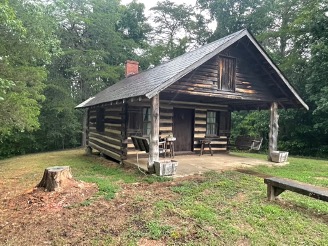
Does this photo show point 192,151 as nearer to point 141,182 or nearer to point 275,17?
point 141,182

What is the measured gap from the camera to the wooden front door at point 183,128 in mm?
11539

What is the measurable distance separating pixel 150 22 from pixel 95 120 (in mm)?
18149

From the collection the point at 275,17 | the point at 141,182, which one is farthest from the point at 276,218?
the point at 275,17

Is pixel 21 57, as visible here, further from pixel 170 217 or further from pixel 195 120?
pixel 170 217

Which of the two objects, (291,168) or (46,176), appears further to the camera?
(291,168)

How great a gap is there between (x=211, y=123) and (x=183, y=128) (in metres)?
1.68

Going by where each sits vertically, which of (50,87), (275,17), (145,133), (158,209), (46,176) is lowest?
(158,209)

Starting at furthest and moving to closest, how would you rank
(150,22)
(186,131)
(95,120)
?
(150,22), (95,120), (186,131)

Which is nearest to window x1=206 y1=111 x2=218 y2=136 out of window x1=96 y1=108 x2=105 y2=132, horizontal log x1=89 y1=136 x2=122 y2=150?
horizontal log x1=89 y1=136 x2=122 y2=150

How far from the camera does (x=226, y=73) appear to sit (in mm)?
9273

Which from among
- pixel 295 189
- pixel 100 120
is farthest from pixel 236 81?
pixel 100 120

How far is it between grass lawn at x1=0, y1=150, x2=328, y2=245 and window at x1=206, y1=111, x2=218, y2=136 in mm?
6046

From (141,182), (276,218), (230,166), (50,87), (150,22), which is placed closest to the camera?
(276,218)

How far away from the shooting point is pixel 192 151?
11.8 meters
